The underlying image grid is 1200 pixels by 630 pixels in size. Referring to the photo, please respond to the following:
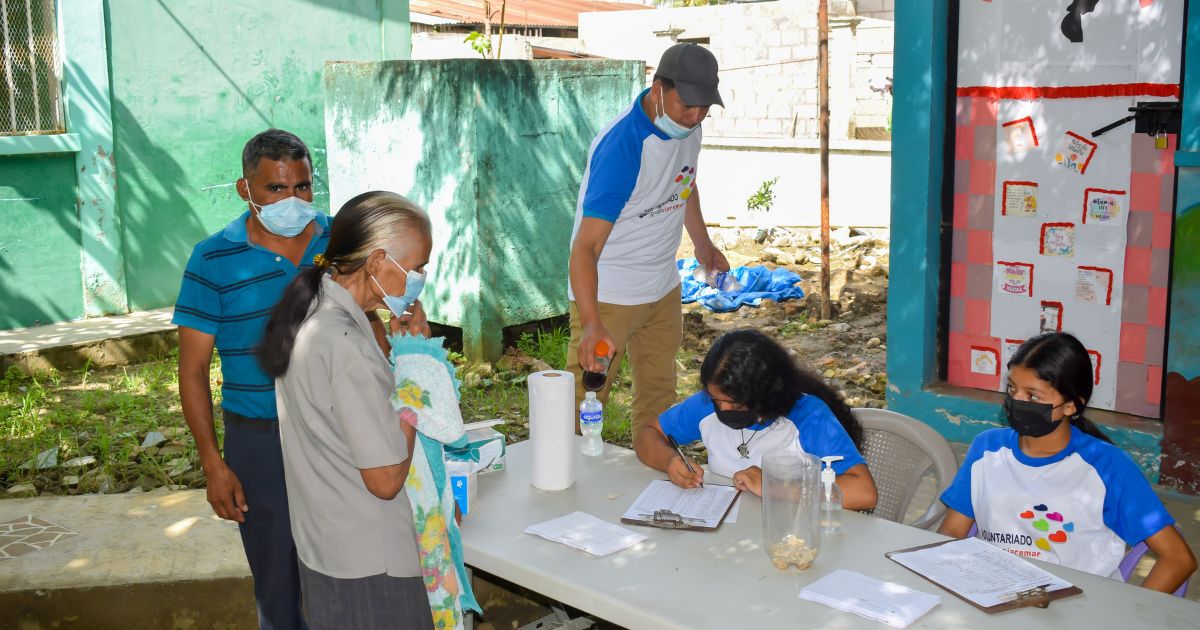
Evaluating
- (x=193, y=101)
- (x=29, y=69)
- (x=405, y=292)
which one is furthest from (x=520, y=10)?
(x=405, y=292)

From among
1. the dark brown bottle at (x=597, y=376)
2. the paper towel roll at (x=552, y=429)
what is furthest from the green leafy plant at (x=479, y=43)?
the paper towel roll at (x=552, y=429)

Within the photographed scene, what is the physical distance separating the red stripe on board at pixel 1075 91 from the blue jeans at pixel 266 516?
3420 mm

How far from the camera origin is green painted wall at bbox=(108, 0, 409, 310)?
24.7 ft

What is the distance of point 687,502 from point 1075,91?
9.29 feet

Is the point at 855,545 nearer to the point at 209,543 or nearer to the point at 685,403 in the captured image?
the point at 685,403

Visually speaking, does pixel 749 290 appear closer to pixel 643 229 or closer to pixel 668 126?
pixel 643 229

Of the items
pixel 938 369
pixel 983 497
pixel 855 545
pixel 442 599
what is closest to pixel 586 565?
pixel 442 599

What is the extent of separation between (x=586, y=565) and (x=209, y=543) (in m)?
2.14

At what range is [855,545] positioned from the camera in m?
2.49

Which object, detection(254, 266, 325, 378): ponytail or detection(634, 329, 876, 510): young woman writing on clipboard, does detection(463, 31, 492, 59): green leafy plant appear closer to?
detection(634, 329, 876, 510): young woman writing on clipboard

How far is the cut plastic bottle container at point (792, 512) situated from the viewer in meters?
2.36

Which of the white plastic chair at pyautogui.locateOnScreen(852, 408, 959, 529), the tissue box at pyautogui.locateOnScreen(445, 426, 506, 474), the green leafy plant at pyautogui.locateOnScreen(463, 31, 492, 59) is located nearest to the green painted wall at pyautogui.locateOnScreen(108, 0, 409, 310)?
the green leafy plant at pyautogui.locateOnScreen(463, 31, 492, 59)

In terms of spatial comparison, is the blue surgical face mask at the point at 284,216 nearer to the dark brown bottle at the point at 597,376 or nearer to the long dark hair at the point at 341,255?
the long dark hair at the point at 341,255

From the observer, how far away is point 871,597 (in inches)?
87.4
